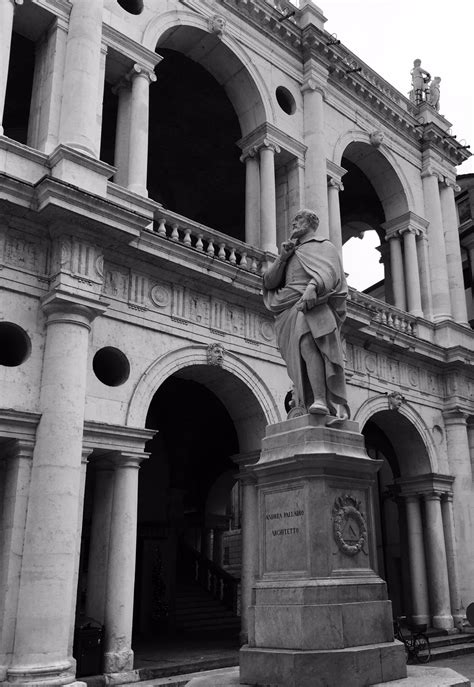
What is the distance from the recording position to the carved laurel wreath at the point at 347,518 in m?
7.01

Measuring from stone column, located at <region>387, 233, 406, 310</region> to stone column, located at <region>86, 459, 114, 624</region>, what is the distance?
475 inches

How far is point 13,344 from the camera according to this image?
1234cm

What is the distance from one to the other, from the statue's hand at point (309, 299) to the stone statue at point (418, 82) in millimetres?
19733

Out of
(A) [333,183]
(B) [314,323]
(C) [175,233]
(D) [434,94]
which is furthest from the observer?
(D) [434,94]

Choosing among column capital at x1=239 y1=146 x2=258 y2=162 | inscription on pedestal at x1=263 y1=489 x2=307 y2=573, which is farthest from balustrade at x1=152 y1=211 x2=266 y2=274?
inscription on pedestal at x1=263 y1=489 x2=307 y2=573

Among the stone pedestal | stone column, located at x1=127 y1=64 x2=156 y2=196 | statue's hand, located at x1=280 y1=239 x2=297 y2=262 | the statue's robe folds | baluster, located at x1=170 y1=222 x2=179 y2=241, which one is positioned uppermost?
stone column, located at x1=127 y1=64 x2=156 y2=196

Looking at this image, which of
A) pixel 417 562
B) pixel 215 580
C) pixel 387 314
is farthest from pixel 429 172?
pixel 215 580

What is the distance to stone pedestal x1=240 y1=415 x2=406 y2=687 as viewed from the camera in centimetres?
645

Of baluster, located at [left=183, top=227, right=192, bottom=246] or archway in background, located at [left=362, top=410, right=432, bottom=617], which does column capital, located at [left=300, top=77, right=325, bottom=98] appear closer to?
baluster, located at [left=183, top=227, right=192, bottom=246]

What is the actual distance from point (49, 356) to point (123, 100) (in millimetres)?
6722

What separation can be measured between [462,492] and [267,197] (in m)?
9.92

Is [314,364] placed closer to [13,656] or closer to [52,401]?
[52,401]

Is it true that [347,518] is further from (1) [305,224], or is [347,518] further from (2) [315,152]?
(2) [315,152]

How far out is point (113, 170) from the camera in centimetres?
1332
